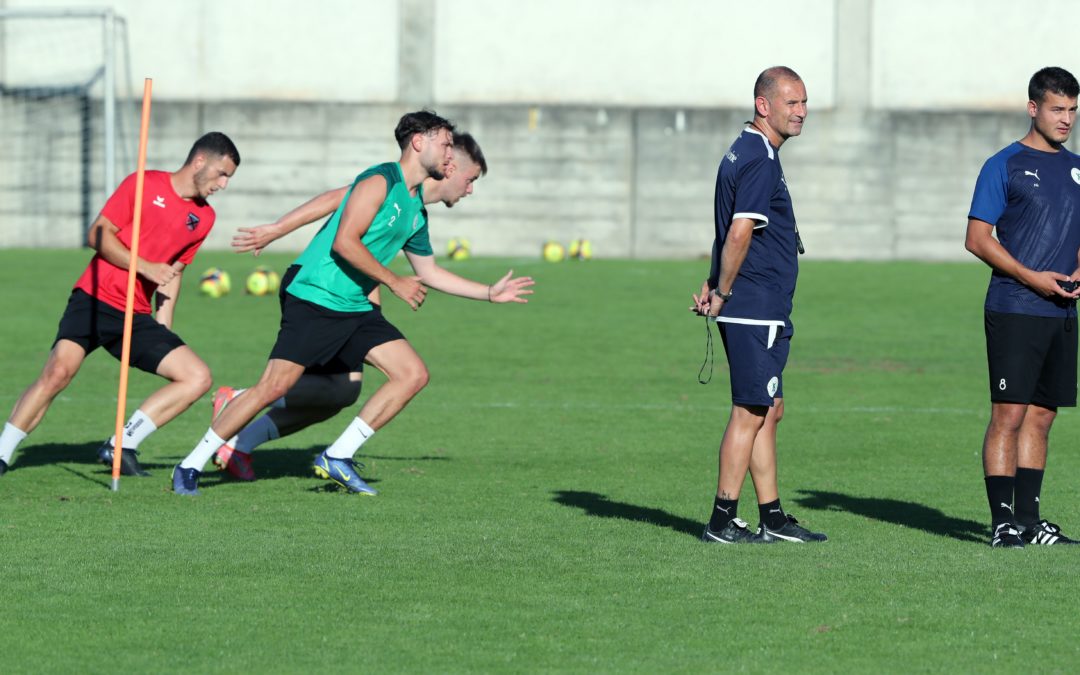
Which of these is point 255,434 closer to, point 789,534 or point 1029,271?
point 789,534

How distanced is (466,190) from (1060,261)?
3.52 m

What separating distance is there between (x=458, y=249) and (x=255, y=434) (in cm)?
2069

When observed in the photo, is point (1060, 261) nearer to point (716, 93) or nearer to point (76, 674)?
point (76, 674)

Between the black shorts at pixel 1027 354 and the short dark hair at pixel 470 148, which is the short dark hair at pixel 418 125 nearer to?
the short dark hair at pixel 470 148

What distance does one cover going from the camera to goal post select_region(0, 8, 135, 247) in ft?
102

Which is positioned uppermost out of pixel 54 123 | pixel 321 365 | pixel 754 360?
pixel 54 123

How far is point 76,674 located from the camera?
5145 mm

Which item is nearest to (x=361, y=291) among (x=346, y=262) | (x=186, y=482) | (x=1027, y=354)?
(x=346, y=262)

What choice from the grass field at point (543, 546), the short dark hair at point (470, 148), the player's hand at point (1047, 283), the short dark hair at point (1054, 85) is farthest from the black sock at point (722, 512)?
the short dark hair at point (470, 148)

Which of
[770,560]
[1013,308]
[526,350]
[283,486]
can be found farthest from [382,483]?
[526,350]

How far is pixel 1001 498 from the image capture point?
292 inches

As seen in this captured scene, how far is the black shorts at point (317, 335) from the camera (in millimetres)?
8773

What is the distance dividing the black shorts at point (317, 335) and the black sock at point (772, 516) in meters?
2.55

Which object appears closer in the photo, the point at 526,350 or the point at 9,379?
the point at 9,379
